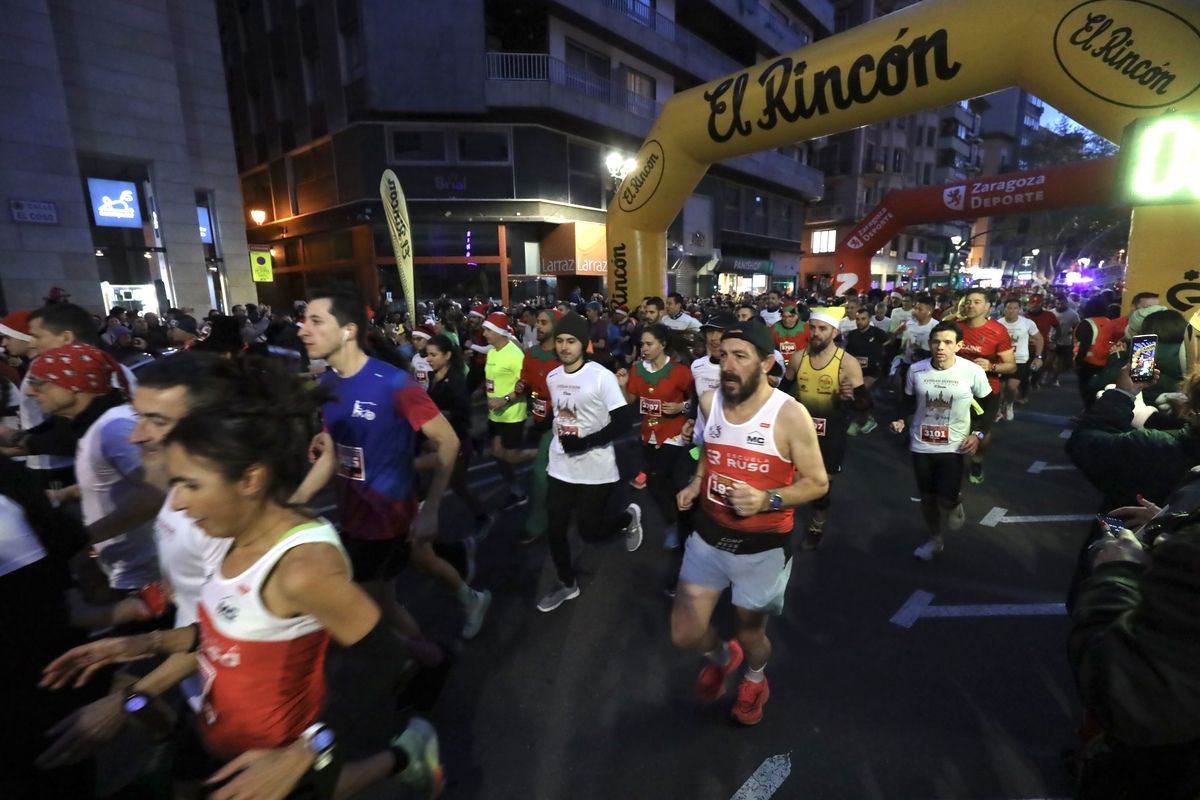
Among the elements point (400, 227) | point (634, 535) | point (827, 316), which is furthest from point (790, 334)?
point (400, 227)

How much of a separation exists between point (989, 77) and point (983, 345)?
2.90 m

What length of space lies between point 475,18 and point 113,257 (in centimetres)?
1390

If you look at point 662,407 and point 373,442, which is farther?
point 662,407

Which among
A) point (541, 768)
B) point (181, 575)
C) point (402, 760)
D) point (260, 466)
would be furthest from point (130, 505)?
point (541, 768)

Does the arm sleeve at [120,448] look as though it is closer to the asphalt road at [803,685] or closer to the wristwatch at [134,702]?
the wristwatch at [134,702]

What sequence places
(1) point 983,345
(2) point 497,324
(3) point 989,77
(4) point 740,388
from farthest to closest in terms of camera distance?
(1) point 983,345, (2) point 497,324, (3) point 989,77, (4) point 740,388

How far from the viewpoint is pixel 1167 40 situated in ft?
16.5

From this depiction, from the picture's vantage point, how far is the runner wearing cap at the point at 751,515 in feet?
9.62

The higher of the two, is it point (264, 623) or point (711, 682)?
point (264, 623)

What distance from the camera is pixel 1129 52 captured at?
5.23 meters

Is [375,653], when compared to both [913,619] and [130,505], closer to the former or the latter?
[130,505]

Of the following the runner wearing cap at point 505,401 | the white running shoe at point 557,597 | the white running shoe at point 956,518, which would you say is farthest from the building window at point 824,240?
the white running shoe at point 557,597

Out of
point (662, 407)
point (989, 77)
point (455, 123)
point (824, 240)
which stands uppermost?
point (455, 123)

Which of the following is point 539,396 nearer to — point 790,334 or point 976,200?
point 790,334
